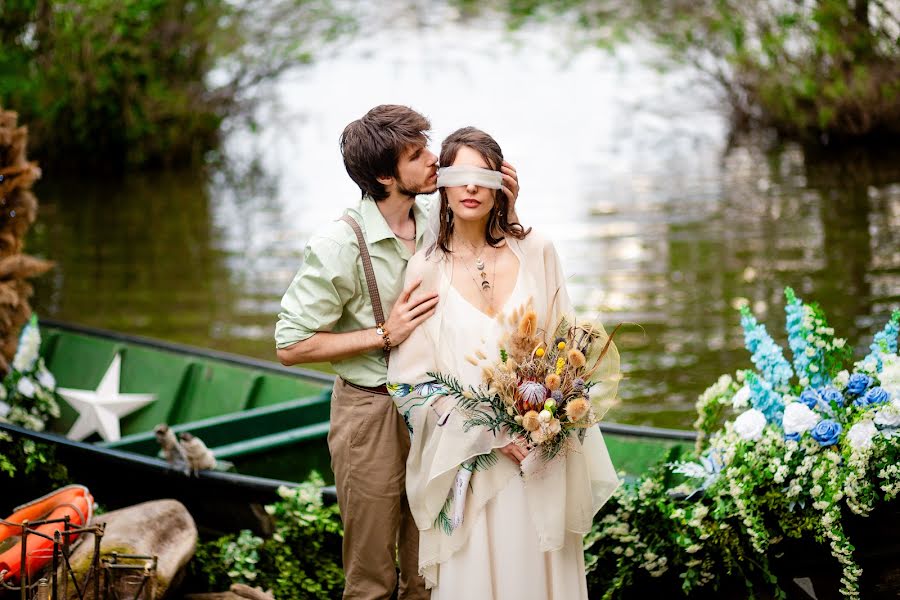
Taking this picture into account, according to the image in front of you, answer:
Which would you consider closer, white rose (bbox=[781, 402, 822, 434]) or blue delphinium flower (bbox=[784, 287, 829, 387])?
white rose (bbox=[781, 402, 822, 434])

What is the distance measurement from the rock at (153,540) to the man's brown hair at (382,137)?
1.56m

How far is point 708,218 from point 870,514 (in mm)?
9896

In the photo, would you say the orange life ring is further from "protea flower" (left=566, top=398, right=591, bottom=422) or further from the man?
"protea flower" (left=566, top=398, right=591, bottom=422)

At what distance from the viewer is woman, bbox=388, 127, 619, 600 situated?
3164mm

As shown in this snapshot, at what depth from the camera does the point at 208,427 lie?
530cm

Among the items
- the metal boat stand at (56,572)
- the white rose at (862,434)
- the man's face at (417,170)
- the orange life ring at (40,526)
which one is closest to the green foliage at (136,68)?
the orange life ring at (40,526)

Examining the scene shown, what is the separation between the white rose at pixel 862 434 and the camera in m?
3.63

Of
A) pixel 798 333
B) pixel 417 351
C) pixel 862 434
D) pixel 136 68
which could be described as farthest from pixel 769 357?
pixel 136 68

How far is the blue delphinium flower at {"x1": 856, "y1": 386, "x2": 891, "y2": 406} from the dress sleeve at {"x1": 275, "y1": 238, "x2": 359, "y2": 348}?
5.42 feet

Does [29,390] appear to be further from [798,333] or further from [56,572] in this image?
[798,333]

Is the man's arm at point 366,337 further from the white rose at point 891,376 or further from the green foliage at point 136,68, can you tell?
the green foliage at point 136,68

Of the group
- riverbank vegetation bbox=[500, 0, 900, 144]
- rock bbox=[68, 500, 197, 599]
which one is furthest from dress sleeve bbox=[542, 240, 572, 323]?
riverbank vegetation bbox=[500, 0, 900, 144]

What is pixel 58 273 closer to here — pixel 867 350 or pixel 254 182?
pixel 254 182

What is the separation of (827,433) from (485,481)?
3.93 ft
